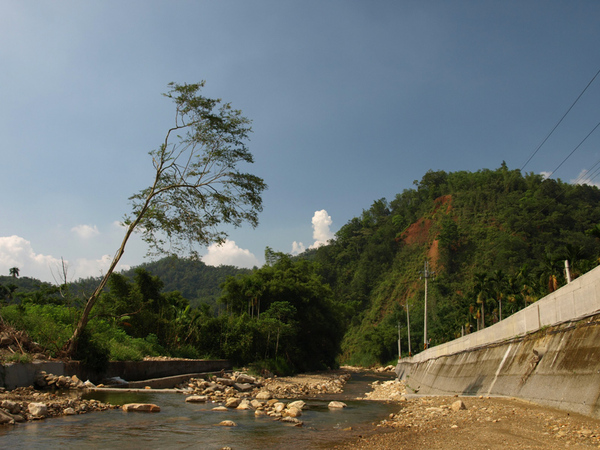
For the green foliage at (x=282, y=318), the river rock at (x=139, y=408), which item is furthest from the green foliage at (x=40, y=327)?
the green foliage at (x=282, y=318)

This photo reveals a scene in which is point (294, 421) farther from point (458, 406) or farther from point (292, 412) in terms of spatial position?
point (458, 406)

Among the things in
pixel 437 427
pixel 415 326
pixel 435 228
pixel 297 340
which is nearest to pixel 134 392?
pixel 437 427

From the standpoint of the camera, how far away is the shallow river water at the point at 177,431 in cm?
614

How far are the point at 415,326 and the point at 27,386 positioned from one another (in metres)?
68.8

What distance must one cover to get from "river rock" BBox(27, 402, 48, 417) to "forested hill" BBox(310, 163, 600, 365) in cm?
4321

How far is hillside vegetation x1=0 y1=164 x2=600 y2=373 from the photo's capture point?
27.6 metres

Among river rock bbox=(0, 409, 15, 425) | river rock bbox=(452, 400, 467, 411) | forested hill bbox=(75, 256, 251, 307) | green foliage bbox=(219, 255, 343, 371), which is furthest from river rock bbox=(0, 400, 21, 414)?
forested hill bbox=(75, 256, 251, 307)

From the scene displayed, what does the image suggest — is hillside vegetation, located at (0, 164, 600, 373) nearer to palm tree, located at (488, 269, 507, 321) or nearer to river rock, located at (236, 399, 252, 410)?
palm tree, located at (488, 269, 507, 321)

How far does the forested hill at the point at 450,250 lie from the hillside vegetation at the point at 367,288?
308 millimetres

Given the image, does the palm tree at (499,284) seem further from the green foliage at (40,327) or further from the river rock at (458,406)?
the green foliage at (40,327)

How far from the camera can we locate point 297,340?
41.3m

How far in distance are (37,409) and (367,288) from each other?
9453cm

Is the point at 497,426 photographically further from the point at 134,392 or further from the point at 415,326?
the point at 415,326

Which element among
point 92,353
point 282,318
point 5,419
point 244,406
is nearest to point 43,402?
point 5,419
